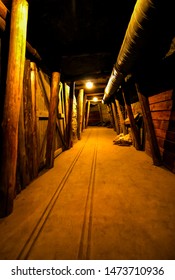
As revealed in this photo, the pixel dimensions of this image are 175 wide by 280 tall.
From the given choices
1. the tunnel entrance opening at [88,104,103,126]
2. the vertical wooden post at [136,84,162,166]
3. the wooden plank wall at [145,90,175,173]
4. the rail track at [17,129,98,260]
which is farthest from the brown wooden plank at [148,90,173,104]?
the tunnel entrance opening at [88,104,103,126]

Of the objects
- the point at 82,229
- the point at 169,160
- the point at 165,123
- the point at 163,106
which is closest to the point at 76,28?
the point at 163,106

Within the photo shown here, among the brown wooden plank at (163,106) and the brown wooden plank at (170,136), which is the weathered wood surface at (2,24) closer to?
the brown wooden plank at (163,106)

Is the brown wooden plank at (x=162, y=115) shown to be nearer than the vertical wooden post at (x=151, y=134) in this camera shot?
Yes

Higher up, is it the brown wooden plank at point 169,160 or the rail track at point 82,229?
the brown wooden plank at point 169,160

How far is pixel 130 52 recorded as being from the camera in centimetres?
256

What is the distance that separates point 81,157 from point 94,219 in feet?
9.56

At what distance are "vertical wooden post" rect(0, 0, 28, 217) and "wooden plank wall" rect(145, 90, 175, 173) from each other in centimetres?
300

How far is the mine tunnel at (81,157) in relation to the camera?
4.99ft

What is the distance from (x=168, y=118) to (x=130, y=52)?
1.70 metres

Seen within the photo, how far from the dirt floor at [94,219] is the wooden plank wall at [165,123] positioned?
45 cm

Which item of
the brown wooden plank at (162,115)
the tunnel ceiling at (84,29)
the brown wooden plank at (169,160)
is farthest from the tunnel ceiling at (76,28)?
the brown wooden plank at (169,160)
